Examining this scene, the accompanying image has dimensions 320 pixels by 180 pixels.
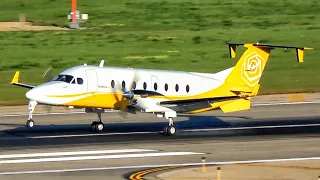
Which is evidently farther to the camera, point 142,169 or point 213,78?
point 213,78

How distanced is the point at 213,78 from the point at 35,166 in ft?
40.4

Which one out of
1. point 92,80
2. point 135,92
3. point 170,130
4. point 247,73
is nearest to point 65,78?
point 92,80

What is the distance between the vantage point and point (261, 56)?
4100 cm

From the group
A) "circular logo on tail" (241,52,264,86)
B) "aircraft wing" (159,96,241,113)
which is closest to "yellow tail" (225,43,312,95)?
"circular logo on tail" (241,52,264,86)

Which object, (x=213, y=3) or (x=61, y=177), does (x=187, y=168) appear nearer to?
(x=61, y=177)

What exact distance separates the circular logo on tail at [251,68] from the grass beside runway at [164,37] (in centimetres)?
1475

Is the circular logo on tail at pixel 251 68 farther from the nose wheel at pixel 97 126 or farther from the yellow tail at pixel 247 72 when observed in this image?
the nose wheel at pixel 97 126

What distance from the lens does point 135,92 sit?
124ft

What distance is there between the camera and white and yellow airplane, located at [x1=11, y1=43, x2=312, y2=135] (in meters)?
37.6

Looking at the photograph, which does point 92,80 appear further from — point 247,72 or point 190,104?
point 247,72

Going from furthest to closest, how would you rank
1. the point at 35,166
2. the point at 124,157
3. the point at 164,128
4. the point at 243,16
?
1. the point at 243,16
2. the point at 164,128
3. the point at 124,157
4. the point at 35,166

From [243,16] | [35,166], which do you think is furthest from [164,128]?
[243,16]

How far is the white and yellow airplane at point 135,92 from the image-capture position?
37625 mm

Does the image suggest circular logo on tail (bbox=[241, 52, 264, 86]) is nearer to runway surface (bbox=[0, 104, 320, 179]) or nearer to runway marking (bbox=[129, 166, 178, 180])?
runway surface (bbox=[0, 104, 320, 179])
